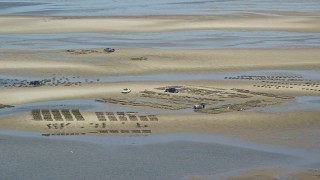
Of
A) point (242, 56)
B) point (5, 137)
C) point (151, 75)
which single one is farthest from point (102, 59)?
point (5, 137)

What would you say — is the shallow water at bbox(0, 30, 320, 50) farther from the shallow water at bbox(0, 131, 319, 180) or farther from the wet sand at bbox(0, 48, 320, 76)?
the shallow water at bbox(0, 131, 319, 180)

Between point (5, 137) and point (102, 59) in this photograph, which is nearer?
point (5, 137)

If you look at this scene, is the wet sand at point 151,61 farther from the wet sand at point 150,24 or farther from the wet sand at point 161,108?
the wet sand at point 150,24

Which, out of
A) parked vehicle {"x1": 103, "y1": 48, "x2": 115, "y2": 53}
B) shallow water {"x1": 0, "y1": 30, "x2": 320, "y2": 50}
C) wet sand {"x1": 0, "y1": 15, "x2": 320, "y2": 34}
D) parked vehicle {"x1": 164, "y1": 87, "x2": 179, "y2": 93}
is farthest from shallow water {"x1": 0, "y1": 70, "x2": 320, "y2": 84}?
wet sand {"x1": 0, "y1": 15, "x2": 320, "y2": 34}

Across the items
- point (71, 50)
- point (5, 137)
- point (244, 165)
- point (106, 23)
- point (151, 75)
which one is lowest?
point (244, 165)

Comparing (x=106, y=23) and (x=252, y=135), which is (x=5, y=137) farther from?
(x=106, y=23)

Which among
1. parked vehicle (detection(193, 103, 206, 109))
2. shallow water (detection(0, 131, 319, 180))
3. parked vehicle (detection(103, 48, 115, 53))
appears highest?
parked vehicle (detection(103, 48, 115, 53))
